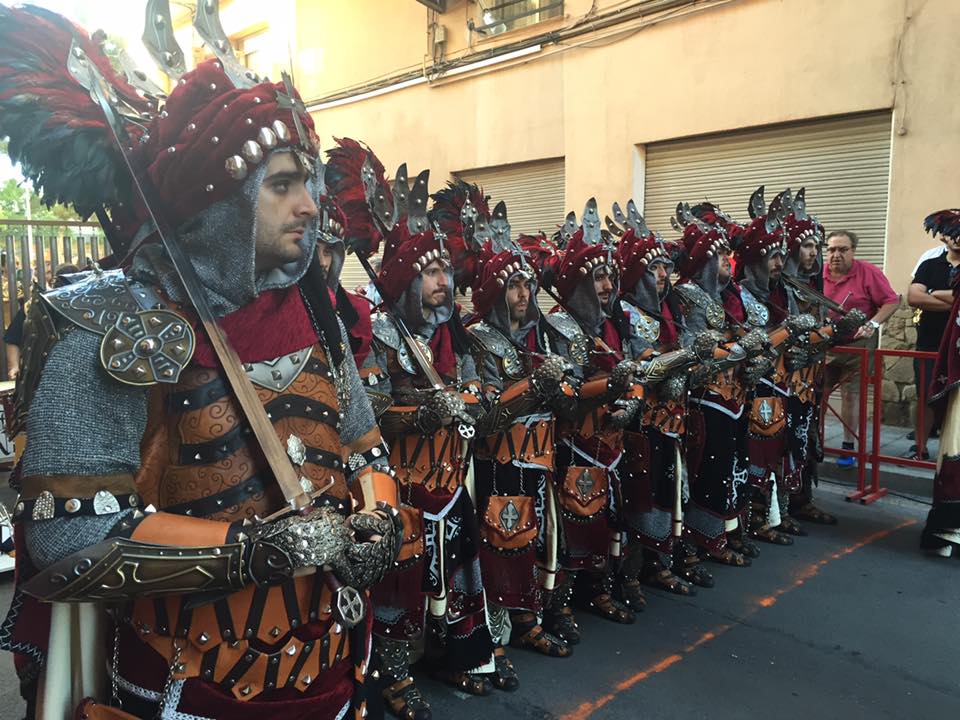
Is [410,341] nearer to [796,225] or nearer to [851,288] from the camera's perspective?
[796,225]

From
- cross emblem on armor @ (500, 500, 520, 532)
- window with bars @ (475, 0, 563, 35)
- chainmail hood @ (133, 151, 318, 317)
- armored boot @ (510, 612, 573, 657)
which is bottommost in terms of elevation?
armored boot @ (510, 612, 573, 657)

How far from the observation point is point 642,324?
184 inches

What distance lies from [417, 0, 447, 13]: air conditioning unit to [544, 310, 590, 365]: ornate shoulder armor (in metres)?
9.09

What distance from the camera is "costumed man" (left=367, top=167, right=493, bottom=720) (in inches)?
130

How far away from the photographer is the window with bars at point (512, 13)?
10485 millimetres

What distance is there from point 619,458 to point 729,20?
22.0 ft

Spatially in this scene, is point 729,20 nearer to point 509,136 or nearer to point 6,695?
point 509,136

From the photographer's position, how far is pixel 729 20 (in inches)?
344

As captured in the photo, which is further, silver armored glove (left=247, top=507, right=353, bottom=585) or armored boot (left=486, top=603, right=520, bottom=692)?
armored boot (left=486, top=603, right=520, bottom=692)

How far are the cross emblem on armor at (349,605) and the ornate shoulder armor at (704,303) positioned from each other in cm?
389

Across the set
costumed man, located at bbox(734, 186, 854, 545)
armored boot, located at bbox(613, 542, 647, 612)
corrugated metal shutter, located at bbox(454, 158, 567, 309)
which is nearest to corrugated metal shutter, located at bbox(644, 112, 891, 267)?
corrugated metal shutter, located at bbox(454, 158, 567, 309)

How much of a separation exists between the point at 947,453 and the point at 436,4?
978 cm

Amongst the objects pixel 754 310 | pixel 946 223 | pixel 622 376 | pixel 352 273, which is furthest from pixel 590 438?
pixel 352 273

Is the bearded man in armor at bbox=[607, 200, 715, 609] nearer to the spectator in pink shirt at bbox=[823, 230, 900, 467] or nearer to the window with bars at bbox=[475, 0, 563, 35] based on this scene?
the spectator in pink shirt at bbox=[823, 230, 900, 467]
